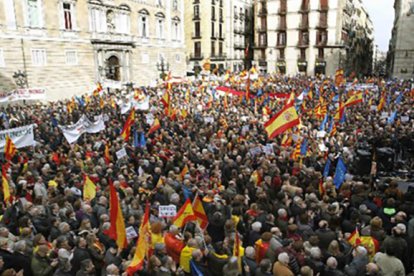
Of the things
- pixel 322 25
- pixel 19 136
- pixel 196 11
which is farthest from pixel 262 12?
pixel 19 136

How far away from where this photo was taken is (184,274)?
211 inches

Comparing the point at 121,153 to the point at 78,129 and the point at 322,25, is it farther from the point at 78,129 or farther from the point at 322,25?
the point at 322,25

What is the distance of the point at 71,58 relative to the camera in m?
30.6

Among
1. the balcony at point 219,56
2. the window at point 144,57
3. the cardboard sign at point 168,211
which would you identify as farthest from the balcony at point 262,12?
the cardboard sign at point 168,211

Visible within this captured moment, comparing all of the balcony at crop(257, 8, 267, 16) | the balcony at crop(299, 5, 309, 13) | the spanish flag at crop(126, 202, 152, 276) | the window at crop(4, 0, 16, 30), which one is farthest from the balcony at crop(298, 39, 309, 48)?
the spanish flag at crop(126, 202, 152, 276)

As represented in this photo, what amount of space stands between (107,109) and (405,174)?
48.1ft

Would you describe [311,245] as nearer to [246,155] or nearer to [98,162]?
[246,155]

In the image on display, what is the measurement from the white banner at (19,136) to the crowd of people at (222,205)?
1.28 ft

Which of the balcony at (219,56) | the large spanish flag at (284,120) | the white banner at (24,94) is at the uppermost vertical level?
the balcony at (219,56)

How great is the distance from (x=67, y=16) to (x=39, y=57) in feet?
14.7

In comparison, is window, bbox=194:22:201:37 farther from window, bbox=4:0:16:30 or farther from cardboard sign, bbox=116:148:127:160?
cardboard sign, bbox=116:148:127:160

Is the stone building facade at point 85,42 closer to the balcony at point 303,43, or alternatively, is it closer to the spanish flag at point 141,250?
the balcony at point 303,43

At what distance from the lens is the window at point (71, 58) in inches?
1195

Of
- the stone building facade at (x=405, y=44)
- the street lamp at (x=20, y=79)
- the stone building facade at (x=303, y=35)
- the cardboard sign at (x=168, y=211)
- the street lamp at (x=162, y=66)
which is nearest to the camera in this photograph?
the cardboard sign at (x=168, y=211)
